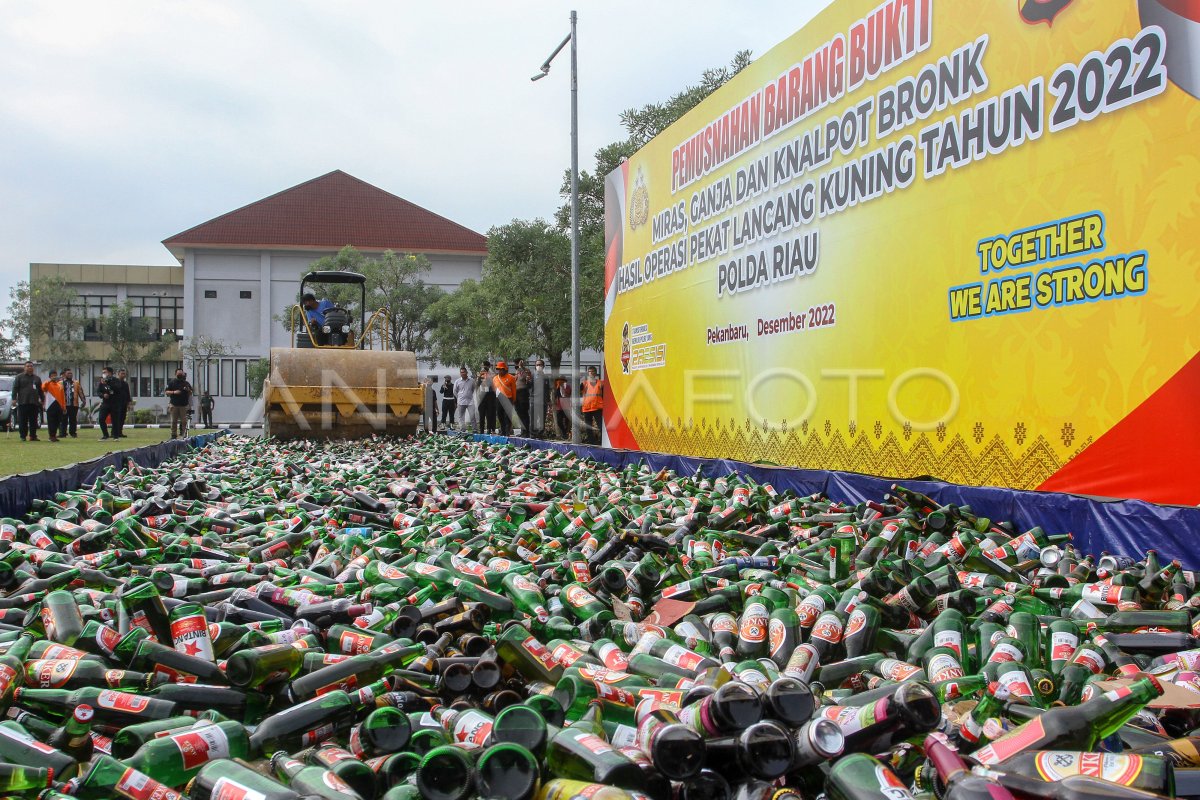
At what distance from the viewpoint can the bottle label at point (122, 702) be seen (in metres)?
2.35

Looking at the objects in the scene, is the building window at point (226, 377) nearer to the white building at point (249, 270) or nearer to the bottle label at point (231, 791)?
the white building at point (249, 270)

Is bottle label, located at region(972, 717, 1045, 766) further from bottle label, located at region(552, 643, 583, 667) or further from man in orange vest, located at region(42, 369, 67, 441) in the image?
man in orange vest, located at region(42, 369, 67, 441)

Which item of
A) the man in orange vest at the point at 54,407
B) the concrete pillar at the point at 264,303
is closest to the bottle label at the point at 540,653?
the man in orange vest at the point at 54,407

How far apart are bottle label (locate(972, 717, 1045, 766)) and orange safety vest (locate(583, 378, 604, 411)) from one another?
15.1 m

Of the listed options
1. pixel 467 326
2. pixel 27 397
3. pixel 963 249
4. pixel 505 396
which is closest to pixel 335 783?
pixel 963 249

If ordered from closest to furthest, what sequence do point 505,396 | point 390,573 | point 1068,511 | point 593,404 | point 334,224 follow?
point 390,573 → point 1068,511 → point 593,404 → point 505,396 → point 334,224

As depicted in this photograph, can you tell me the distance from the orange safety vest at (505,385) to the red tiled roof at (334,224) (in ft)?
114


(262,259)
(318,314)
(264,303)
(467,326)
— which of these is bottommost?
(318,314)

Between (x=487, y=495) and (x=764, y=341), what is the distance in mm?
4026

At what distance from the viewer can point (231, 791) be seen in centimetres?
180

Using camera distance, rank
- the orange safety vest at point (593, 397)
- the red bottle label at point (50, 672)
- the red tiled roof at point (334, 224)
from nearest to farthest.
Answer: the red bottle label at point (50, 672) → the orange safety vest at point (593, 397) → the red tiled roof at point (334, 224)

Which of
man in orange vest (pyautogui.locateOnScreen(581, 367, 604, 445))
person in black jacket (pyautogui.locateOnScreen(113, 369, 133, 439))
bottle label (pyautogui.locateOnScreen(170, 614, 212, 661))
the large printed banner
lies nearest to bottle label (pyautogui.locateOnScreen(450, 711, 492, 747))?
bottle label (pyautogui.locateOnScreen(170, 614, 212, 661))

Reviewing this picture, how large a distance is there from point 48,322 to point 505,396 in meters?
40.7

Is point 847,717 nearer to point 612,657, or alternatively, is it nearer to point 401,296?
point 612,657
